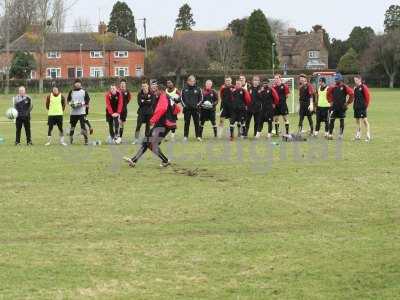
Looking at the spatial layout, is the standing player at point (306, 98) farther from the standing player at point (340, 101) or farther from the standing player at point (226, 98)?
the standing player at point (226, 98)

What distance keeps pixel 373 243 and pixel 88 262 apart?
11.5ft

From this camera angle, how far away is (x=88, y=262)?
820 cm

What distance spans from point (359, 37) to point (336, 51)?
6449mm

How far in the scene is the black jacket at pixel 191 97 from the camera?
22219mm

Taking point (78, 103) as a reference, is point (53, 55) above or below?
above

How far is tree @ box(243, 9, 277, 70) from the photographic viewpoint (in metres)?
90.0

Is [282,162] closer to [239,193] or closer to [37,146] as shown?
[239,193]

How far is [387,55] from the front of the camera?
289 ft

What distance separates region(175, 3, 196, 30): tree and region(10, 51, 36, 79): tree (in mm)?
49385

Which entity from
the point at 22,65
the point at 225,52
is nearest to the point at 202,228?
the point at 22,65

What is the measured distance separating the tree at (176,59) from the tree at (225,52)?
13.5ft

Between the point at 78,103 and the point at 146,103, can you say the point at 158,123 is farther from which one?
the point at 78,103

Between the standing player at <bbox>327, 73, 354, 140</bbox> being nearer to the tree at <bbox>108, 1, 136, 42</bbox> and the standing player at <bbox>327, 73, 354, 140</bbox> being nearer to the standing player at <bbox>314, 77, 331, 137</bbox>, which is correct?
the standing player at <bbox>314, 77, 331, 137</bbox>

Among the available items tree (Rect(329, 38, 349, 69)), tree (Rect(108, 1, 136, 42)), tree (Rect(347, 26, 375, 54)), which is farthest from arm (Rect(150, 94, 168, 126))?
tree (Rect(108, 1, 136, 42))
